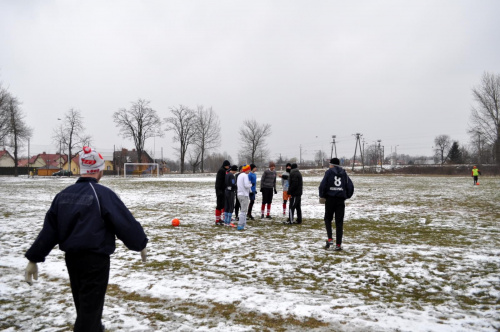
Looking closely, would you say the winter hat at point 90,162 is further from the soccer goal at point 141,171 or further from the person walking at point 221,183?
the soccer goal at point 141,171

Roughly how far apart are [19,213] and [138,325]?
11596 mm

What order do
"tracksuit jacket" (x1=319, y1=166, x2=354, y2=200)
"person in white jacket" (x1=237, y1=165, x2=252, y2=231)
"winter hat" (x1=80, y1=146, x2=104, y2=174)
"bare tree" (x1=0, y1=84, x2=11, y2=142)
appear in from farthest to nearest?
"bare tree" (x1=0, y1=84, x2=11, y2=142), "person in white jacket" (x1=237, y1=165, x2=252, y2=231), "tracksuit jacket" (x1=319, y1=166, x2=354, y2=200), "winter hat" (x1=80, y1=146, x2=104, y2=174)

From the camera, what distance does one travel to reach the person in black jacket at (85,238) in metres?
2.72

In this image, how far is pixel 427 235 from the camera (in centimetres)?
874

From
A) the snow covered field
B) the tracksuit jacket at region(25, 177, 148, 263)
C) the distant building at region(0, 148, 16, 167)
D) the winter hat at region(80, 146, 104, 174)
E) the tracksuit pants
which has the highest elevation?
the distant building at region(0, 148, 16, 167)

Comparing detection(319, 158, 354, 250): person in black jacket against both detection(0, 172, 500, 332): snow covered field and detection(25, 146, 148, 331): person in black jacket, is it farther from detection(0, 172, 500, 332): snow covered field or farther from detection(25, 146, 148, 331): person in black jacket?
detection(25, 146, 148, 331): person in black jacket

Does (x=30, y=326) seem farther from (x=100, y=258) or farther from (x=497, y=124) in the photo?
(x=497, y=124)

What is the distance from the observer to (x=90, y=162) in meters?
3.12

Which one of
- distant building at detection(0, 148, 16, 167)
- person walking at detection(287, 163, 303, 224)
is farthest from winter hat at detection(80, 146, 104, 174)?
distant building at detection(0, 148, 16, 167)

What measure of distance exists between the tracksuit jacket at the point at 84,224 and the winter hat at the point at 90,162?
0.21 m

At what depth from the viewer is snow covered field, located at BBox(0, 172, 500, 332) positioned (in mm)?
3857

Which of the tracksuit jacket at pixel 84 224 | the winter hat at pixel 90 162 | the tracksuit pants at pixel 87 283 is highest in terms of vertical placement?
the winter hat at pixel 90 162

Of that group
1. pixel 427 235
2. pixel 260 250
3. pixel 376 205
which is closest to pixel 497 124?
pixel 376 205

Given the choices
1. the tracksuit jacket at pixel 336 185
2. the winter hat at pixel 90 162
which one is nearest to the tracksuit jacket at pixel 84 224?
the winter hat at pixel 90 162
